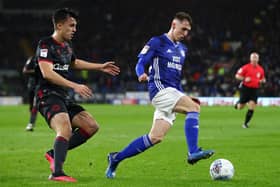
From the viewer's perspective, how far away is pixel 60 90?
8703 millimetres

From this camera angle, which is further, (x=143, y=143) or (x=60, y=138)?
(x=143, y=143)

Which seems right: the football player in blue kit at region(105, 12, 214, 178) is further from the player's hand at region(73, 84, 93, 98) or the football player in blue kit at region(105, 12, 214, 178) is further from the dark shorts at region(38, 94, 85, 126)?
the player's hand at region(73, 84, 93, 98)

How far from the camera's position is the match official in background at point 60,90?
828cm

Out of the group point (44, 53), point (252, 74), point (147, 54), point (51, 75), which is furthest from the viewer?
point (252, 74)

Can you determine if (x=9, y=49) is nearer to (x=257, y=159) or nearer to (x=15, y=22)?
(x=15, y=22)

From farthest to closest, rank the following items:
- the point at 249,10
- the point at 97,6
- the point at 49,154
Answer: the point at 97,6 < the point at 249,10 < the point at 49,154

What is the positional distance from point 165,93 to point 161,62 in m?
0.47

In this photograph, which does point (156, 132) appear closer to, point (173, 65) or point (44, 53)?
point (173, 65)

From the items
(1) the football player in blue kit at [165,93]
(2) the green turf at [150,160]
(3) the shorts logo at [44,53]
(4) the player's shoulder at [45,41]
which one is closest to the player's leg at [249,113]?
(2) the green turf at [150,160]

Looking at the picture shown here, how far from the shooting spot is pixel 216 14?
4816cm

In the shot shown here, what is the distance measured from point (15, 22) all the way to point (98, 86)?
1074cm

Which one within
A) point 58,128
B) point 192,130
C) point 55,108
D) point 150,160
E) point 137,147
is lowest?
point 150,160

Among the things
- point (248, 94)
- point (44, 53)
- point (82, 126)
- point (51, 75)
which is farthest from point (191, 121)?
point (248, 94)

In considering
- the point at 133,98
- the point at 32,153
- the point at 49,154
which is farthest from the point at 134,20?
the point at 49,154
